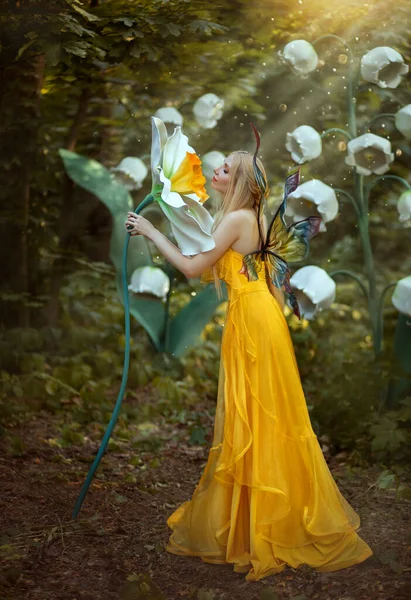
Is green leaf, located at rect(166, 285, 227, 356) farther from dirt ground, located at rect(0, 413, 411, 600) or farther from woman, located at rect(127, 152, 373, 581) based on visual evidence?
woman, located at rect(127, 152, 373, 581)

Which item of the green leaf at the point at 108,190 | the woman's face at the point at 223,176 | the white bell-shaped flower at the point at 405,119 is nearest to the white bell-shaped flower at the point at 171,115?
the green leaf at the point at 108,190

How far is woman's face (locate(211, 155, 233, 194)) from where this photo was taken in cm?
252

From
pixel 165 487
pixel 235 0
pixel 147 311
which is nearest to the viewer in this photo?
pixel 165 487

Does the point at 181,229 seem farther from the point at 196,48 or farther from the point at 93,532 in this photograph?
the point at 196,48

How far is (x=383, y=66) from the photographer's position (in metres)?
3.57

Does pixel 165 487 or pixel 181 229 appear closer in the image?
pixel 181 229

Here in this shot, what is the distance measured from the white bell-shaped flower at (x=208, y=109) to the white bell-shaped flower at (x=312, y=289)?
1296mm

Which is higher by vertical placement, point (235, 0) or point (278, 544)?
point (235, 0)

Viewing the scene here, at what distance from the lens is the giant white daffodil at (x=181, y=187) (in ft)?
7.97

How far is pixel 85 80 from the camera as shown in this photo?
4250 millimetres

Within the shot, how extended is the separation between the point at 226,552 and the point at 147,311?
6.97ft

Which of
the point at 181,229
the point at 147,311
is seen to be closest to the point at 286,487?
the point at 181,229

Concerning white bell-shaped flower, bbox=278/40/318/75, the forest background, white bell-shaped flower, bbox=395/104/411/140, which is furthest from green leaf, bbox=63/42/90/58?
white bell-shaped flower, bbox=395/104/411/140

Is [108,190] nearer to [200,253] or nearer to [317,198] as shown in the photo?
[317,198]
